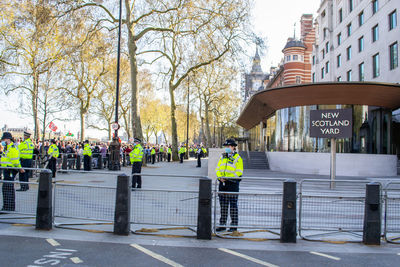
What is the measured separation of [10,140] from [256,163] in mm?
20130

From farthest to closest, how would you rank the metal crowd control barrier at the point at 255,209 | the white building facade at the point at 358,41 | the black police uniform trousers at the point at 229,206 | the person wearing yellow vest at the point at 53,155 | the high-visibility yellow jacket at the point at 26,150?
1. the white building facade at the point at 358,41
2. the person wearing yellow vest at the point at 53,155
3. the high-visibility yellow jacket at the point at 26,150
4. the black police uniform trousers at the point at 229,206
5. the metal crowd control barrier at the point at 255,209

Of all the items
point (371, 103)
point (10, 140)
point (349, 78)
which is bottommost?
point (10, 140)

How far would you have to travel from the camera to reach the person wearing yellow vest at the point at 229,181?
22.3 feet

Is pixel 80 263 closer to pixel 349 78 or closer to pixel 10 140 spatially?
pixel 10 140

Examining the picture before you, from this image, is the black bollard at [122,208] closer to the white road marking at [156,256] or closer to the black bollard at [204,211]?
the white road marking at [156,256]

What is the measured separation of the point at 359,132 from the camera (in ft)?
71.4

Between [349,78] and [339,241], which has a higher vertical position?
[349,78]

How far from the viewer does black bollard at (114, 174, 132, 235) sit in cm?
657

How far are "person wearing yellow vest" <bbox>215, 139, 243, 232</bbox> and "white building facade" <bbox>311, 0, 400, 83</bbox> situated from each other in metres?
25.7

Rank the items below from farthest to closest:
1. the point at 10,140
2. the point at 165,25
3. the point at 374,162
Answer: the point at 165,25, the point at 374,162, the point at 10,140

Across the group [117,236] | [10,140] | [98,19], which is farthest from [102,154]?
[117,236]

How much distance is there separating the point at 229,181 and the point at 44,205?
363cm

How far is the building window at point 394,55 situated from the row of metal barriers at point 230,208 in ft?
84.3

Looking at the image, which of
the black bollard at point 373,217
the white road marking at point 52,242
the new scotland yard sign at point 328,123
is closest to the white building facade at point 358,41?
the new scotland yard sign at point 328,123
